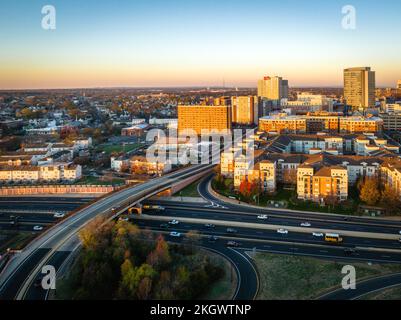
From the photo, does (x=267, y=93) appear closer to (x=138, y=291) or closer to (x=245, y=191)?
(x=245, y=191)

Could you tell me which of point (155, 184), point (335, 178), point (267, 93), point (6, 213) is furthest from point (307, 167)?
point (267, 93)

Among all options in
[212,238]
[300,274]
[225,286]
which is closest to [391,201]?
[300,274]

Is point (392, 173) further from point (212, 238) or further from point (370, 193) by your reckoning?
point (212, 238)

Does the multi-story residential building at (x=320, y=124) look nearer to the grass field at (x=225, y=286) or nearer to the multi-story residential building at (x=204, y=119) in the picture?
the multi-story residential building at (x=204, y=119)

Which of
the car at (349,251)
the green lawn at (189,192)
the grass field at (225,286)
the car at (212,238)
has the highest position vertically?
the green lawn at (189,192)

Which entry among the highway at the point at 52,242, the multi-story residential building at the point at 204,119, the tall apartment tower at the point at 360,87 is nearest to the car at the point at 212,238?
the highway at the point at 52,242

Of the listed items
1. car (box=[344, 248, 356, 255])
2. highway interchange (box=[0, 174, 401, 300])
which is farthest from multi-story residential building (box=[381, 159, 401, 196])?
car (box=[344, 248, 356, 255])

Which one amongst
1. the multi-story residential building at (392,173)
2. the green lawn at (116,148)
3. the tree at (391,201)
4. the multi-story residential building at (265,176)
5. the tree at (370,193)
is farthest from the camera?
the green lawn at (116,148)
